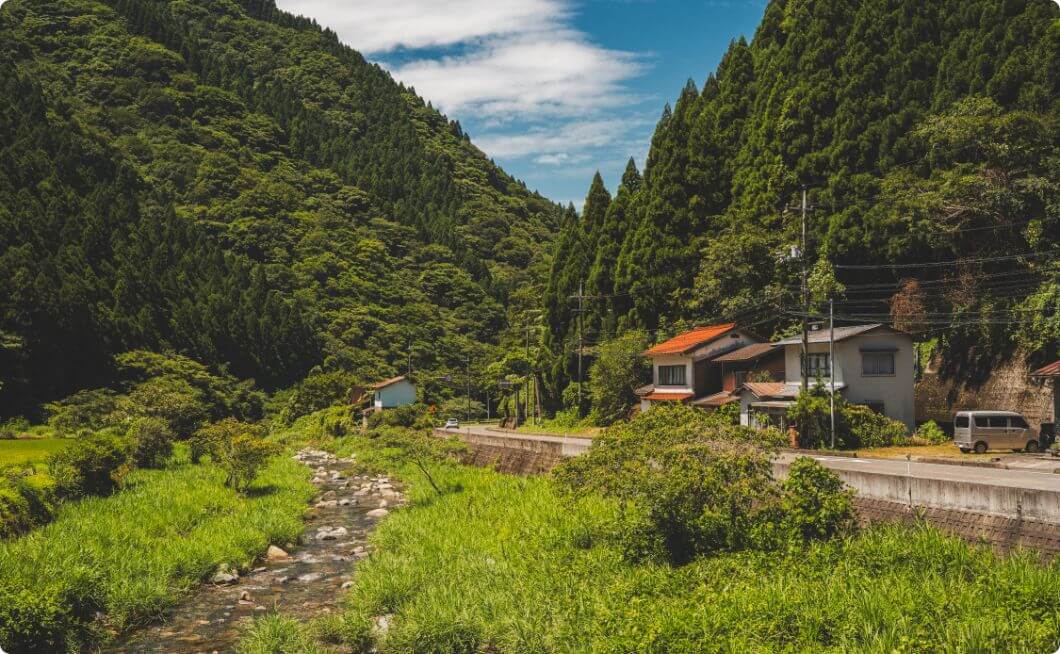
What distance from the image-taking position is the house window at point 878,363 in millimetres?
33156

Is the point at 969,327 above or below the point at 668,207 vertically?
below

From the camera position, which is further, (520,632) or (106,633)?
(106,633)

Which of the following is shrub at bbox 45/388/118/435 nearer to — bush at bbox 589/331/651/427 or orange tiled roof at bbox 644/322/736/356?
bush at bbox 589/331/651/427

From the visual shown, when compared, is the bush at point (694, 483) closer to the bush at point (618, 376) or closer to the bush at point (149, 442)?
the bush at point (149, 442)

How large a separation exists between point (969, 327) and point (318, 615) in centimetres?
3096

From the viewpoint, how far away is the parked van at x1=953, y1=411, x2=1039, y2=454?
26.0 metres

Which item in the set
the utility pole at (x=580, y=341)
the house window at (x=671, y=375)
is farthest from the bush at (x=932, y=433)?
the utility pole at (x=580, y=341)

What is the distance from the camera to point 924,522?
12.5 metres

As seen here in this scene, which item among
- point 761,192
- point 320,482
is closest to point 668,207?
point 761,192

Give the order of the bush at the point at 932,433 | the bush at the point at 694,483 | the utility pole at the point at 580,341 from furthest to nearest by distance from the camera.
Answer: the utility pole at the point at 580,341 < the bush at the point at 932,433 < the bush at the point at 694,483

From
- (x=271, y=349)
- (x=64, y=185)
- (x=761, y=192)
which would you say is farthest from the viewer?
(x=271, y=349)

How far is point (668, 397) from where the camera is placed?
135 feet

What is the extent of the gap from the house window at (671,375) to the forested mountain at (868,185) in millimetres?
4920

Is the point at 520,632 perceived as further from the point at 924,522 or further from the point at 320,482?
the point at 320,482
